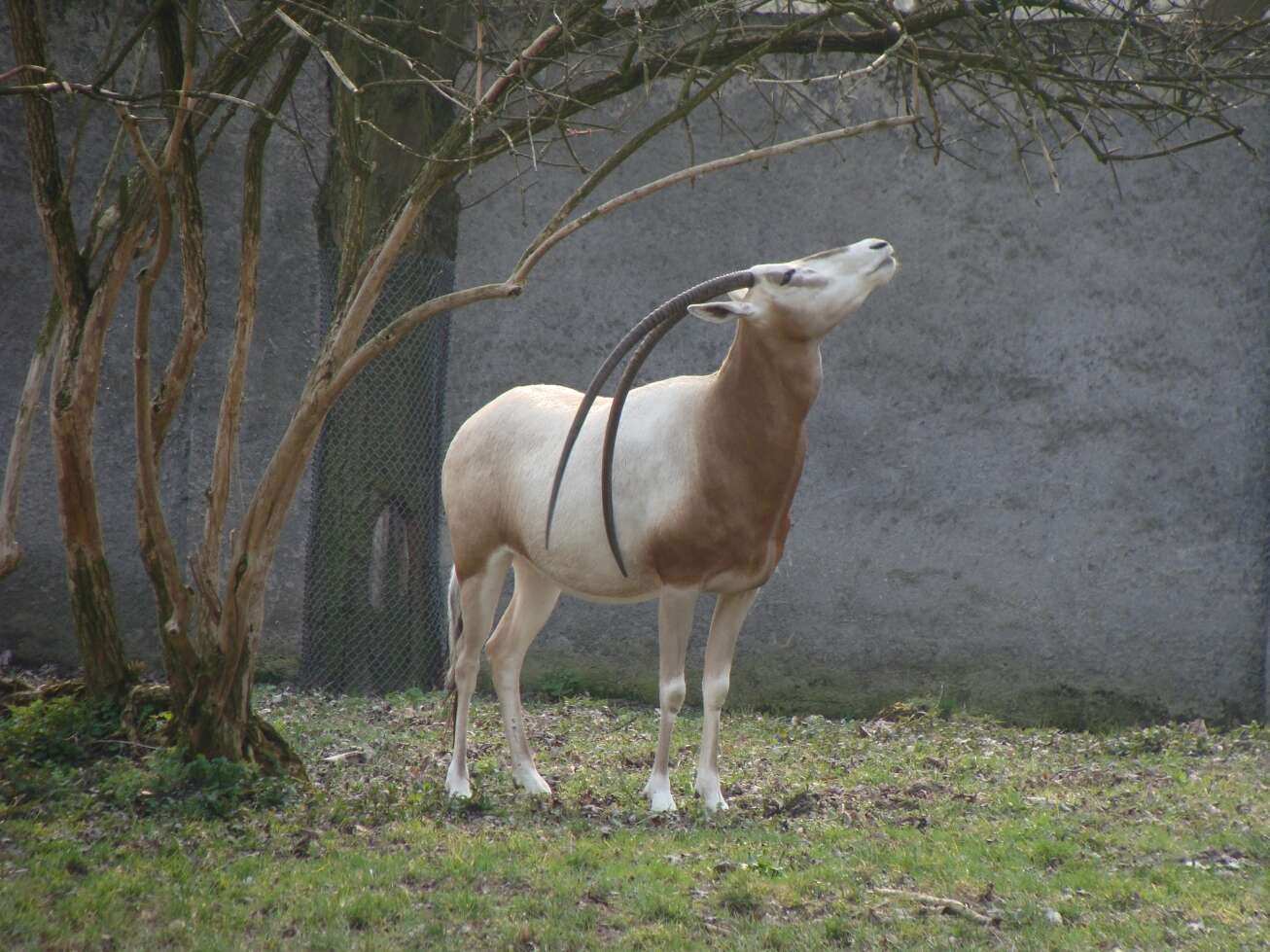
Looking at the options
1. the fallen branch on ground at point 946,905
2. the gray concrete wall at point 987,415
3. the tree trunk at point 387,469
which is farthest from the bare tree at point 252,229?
the gray concrete wall at point 987,415

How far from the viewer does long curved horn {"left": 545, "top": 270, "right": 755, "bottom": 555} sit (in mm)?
5242

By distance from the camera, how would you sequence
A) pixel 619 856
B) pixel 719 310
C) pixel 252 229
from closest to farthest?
pixel 619 856 < pixel 719 310 < pixel 252 229

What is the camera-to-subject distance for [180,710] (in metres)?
5.36

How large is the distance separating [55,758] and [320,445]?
3369mm

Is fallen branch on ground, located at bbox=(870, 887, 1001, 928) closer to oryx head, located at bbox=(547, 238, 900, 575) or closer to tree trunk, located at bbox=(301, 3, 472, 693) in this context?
oryx head, located at bbox=(547, 238, 900, 575)

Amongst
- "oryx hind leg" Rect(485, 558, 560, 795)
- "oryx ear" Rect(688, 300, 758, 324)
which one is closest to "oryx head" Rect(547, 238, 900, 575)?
"oryx ear" Rect(688, 300, 758, 324)

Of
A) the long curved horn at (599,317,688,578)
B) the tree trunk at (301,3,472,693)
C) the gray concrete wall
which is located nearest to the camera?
the long curved horn at (599,317,688,578)

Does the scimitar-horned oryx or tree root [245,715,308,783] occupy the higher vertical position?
the scimitar-horned oryx

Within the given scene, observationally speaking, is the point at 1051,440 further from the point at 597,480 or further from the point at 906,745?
the point at 597,480

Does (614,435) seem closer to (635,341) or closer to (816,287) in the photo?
(635,341)

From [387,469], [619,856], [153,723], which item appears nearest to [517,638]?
[153,723]

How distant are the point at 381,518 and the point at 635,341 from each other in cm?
407

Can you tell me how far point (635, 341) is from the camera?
5.27 metres

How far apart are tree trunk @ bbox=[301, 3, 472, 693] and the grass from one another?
185cm
